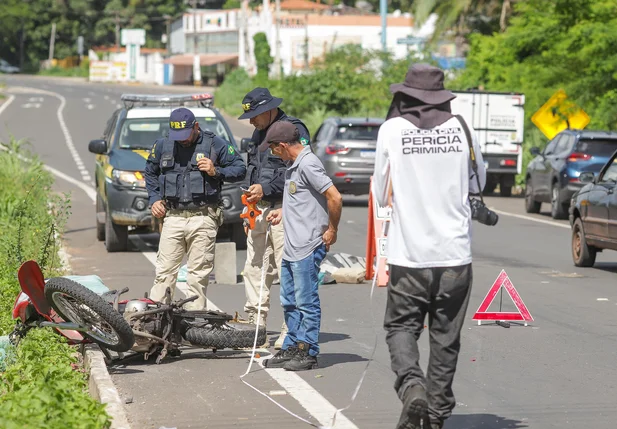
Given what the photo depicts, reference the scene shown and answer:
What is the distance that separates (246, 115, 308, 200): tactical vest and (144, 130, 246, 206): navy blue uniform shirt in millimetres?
231

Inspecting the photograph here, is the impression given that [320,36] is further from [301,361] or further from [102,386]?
[102,386]

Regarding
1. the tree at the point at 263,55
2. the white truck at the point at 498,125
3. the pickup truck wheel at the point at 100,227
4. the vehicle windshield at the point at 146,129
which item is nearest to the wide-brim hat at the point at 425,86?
the vehicle windshield at the point at 146,129

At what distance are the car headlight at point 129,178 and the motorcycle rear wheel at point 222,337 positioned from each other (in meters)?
7.06

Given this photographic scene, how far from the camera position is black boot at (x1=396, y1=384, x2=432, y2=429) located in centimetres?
583

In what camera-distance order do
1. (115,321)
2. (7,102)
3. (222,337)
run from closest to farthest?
(115,321)
(222,337)
(7,102)

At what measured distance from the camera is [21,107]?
64312mm

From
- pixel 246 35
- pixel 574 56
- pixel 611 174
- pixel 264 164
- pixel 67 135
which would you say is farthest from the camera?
pixel 246 35

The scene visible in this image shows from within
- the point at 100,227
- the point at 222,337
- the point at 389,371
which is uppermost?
the point at 222,337

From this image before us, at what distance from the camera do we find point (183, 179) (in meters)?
9.40

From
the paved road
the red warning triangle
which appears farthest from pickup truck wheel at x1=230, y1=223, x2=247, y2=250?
the red warning triangle

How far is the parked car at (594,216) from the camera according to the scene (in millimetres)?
14625

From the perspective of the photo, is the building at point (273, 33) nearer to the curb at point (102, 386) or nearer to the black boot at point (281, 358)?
the black boot at point (281, 358)

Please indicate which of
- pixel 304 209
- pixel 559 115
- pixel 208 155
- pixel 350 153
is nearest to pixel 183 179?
pixel 208 155

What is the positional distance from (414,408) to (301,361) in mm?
2524
